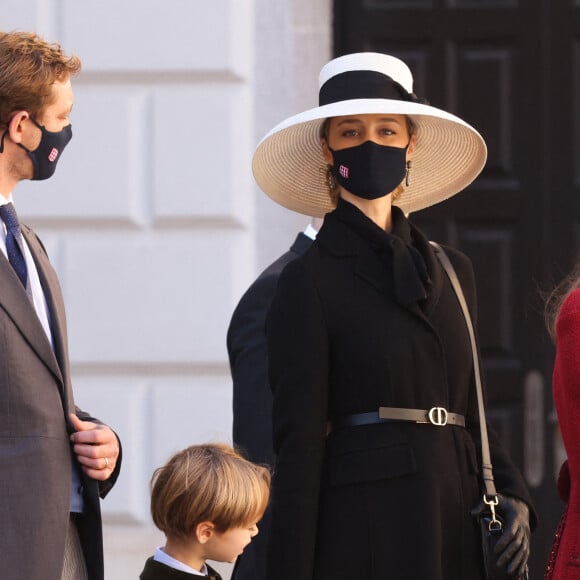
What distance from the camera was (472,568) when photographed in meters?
3.40

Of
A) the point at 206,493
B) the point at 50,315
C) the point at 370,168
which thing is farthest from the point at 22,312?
the point at 370,168

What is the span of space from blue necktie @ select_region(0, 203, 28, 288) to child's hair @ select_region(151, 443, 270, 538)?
0.54 meters

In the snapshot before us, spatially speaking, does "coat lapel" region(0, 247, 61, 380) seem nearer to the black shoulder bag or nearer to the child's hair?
the child's hair

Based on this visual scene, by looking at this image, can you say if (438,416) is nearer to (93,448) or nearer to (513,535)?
(513,535)

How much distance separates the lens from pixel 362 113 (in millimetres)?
3566

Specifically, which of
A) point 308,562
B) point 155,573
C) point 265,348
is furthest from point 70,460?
point 265,348

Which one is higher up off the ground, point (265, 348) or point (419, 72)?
point (419, 72)

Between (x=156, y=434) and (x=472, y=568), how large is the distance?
2.35 metres

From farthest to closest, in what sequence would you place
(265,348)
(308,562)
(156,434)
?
(156,434)
(265,348)
(308,562)

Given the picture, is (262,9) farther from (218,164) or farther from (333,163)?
(333,163)

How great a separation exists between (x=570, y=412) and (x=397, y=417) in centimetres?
42

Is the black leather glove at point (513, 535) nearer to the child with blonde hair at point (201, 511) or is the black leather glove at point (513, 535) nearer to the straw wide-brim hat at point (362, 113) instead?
the child with blonde hair at point (201, 511)

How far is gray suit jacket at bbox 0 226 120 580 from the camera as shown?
9.77ft

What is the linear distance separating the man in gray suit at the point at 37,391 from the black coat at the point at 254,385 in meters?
0.78
